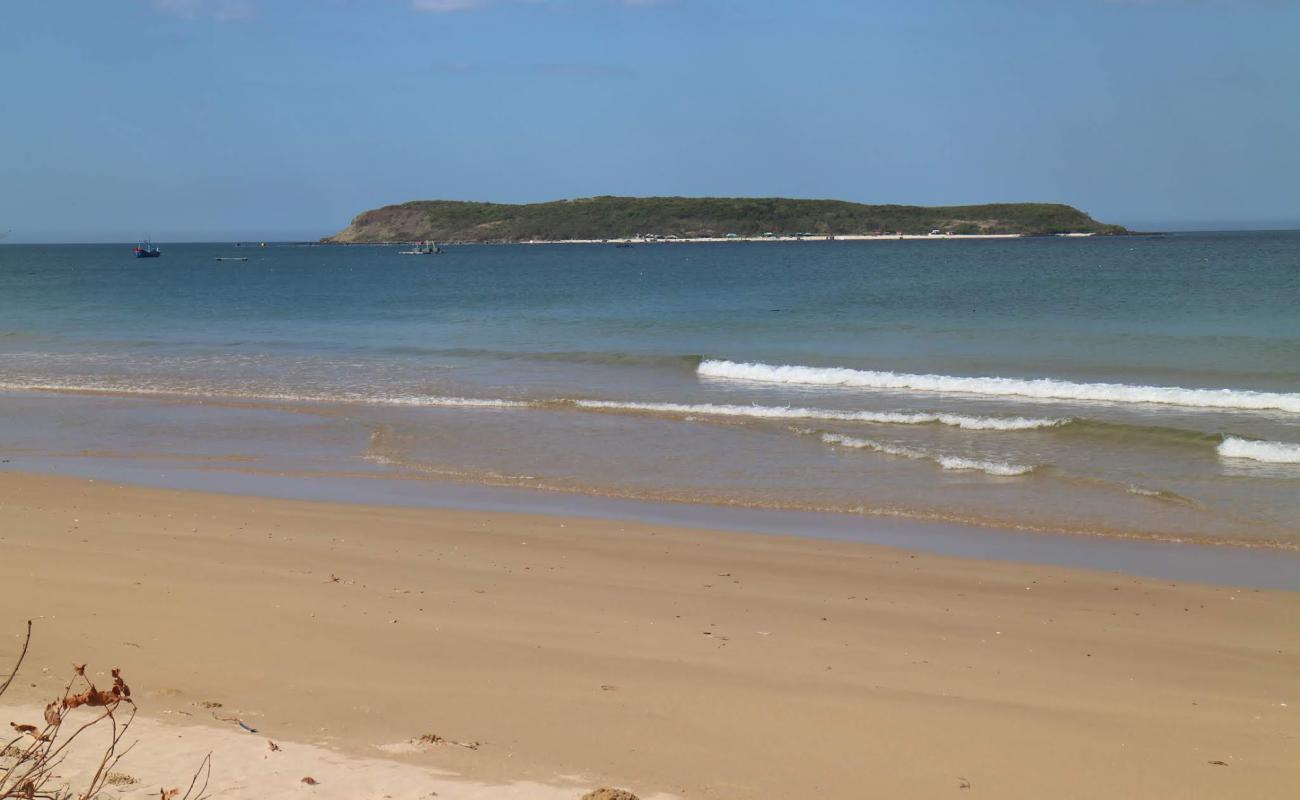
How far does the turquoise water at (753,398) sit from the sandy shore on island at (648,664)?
9.70 ft

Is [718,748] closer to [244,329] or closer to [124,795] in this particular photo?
[124,795]

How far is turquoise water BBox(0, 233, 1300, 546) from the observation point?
1252 centimetres

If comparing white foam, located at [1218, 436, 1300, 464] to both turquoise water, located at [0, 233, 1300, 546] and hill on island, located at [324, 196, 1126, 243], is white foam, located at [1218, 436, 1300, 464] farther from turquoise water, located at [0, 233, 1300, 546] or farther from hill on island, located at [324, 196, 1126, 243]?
hill on island, located at [324, 196, 1126, 243]

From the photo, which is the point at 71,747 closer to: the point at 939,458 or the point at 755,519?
the point at 755,519

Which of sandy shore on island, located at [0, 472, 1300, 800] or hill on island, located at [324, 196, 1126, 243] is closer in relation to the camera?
sandy shore on island, located at [0, 472, 1300, 800]

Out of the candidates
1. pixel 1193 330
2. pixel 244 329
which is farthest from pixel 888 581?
pixel 244 329

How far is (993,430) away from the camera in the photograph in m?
16.1

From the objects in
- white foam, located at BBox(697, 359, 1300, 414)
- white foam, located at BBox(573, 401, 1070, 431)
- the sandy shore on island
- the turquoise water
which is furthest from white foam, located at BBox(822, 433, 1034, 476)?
white foam, located at BBox(697, 359, 1300, 414)

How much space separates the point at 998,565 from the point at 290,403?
14131 millimetres

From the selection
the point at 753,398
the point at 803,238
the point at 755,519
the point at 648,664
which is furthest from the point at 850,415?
the point at 803,238

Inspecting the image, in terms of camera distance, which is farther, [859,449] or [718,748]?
[859,449]

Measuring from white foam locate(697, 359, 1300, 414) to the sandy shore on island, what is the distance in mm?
11202

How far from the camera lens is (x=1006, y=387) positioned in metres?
20.4

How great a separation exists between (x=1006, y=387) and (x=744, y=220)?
161 metres
